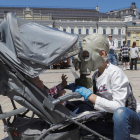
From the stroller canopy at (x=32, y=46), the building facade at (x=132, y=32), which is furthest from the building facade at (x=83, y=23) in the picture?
the stroller canopy at (x=32, y=46)

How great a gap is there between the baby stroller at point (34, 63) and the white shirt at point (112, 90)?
0.20 metres

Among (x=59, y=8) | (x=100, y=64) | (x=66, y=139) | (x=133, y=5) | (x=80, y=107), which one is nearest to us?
(x=66, y=139)

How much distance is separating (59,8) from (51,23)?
1764 centimetres

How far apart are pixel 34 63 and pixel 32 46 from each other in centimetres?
15

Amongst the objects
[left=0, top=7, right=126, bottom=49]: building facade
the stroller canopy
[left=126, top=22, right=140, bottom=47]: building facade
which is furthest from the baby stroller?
[left=126, top=22, right=140, bottom=47]: building facade

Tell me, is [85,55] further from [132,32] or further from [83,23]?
[132,32]

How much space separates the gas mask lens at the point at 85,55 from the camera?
6.45ft

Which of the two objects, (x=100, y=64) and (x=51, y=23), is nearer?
(x=100, y=64)

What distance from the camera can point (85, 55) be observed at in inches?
78.7

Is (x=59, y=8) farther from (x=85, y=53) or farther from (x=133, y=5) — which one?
(x=85, y=53)

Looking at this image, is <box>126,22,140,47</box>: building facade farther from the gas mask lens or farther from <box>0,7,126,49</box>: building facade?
the gas mask lens

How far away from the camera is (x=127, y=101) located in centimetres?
210

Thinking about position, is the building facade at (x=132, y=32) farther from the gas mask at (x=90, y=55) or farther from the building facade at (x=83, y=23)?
the gas mask at (x=90, y=55)

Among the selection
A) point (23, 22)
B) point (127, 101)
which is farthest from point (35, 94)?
point (127, 101)
